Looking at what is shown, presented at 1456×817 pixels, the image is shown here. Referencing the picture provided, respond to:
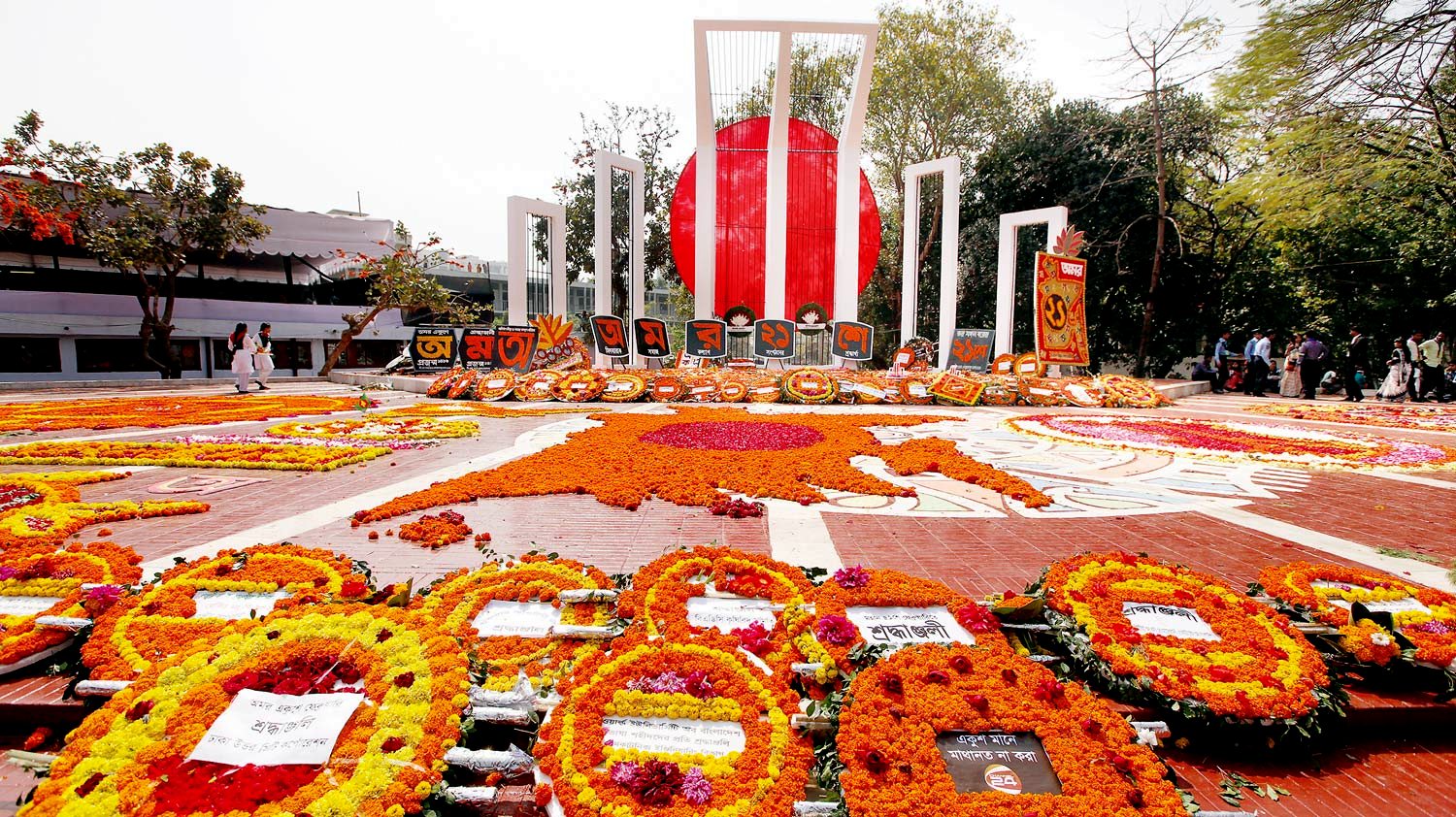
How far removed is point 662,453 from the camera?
6.96 meters

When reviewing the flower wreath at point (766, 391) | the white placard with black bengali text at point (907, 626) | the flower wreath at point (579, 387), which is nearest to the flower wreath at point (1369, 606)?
the white placard with black bengali text at point (907, 626)

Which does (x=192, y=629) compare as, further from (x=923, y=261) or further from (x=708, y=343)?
(x=923, y=261)

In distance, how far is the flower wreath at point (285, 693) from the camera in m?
1.81

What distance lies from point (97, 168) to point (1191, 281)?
111 ft

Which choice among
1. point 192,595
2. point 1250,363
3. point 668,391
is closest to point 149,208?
point 668,391

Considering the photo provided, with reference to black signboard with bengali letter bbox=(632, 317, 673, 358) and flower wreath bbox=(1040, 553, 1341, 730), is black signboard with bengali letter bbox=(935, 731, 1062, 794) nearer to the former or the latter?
flower wreath bbox=(1040, 553, 1341, 730)

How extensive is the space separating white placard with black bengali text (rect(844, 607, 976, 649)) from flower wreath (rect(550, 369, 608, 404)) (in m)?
11.4

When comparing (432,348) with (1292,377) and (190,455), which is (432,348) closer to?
(190,455)

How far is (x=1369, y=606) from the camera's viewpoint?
2.89m

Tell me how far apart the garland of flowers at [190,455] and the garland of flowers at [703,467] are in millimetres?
1863

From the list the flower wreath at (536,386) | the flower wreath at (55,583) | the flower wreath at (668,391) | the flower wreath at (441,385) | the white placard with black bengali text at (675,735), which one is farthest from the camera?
the flower wreath at (441,385)

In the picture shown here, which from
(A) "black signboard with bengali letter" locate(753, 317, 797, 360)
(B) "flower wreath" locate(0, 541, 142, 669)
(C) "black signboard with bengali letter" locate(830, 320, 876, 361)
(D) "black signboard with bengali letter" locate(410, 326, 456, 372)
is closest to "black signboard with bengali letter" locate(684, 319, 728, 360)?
(A) "black signboard with bengali letter" locate(753, 317, 797, 360)

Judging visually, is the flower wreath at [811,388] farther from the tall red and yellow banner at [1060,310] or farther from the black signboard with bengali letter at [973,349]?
the black signboard with bengali letter at [973,349]

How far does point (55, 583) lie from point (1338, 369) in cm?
2714
